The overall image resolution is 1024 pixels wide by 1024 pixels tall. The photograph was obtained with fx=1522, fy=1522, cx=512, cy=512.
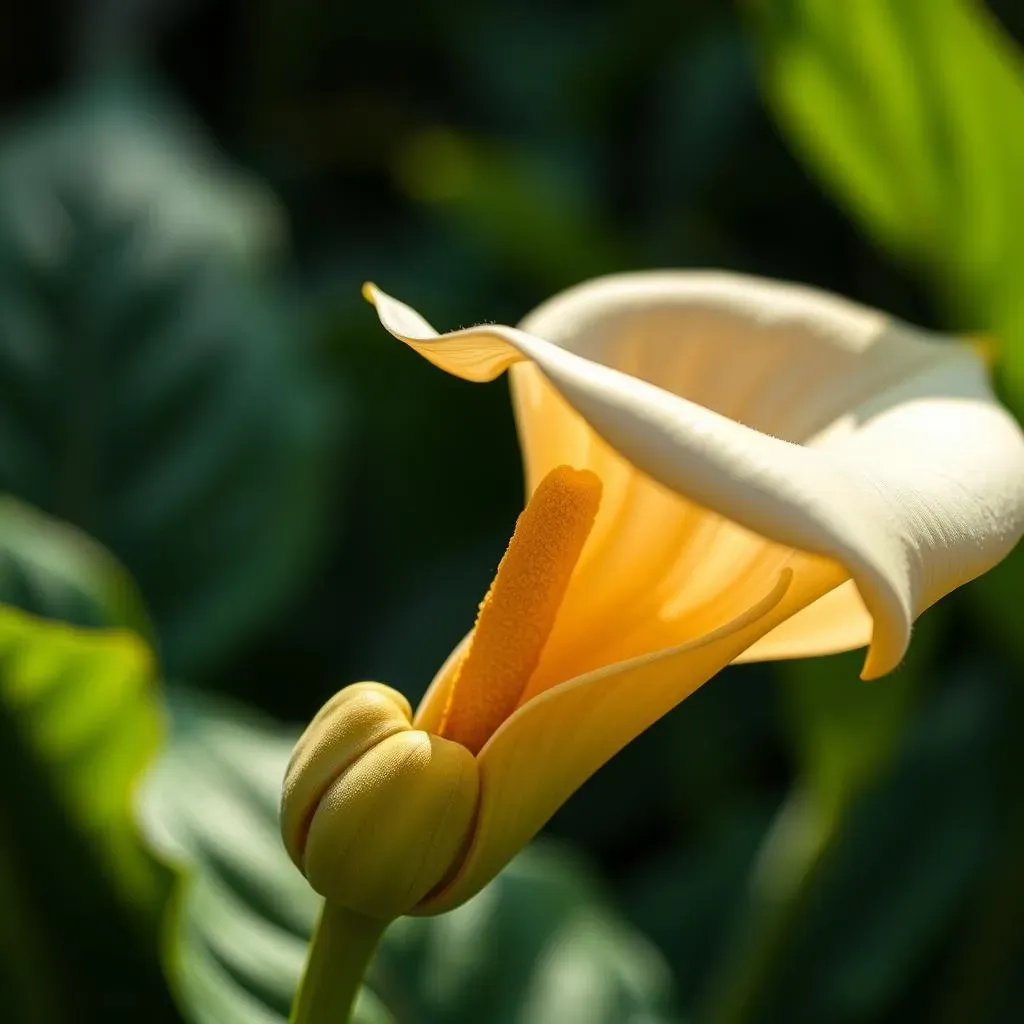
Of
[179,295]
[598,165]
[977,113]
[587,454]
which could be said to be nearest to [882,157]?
[977,113]

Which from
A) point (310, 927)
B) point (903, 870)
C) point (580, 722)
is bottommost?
point (903, 870)

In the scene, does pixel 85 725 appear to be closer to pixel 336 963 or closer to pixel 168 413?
pixel 336 963

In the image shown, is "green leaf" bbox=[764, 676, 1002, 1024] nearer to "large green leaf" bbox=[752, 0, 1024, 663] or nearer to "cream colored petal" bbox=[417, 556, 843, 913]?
"large green leaf" bbox=[752, 0, 1024, 663]

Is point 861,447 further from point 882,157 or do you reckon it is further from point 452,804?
point 882,157

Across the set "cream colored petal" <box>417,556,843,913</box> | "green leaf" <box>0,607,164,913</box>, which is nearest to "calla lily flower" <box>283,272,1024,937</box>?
"cream colored petal" <box>417,556,843,913</box>

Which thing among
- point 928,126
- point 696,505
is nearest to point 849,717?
point 928,126

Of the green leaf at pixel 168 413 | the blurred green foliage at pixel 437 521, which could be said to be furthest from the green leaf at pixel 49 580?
the green leaf at pixel 168 413
